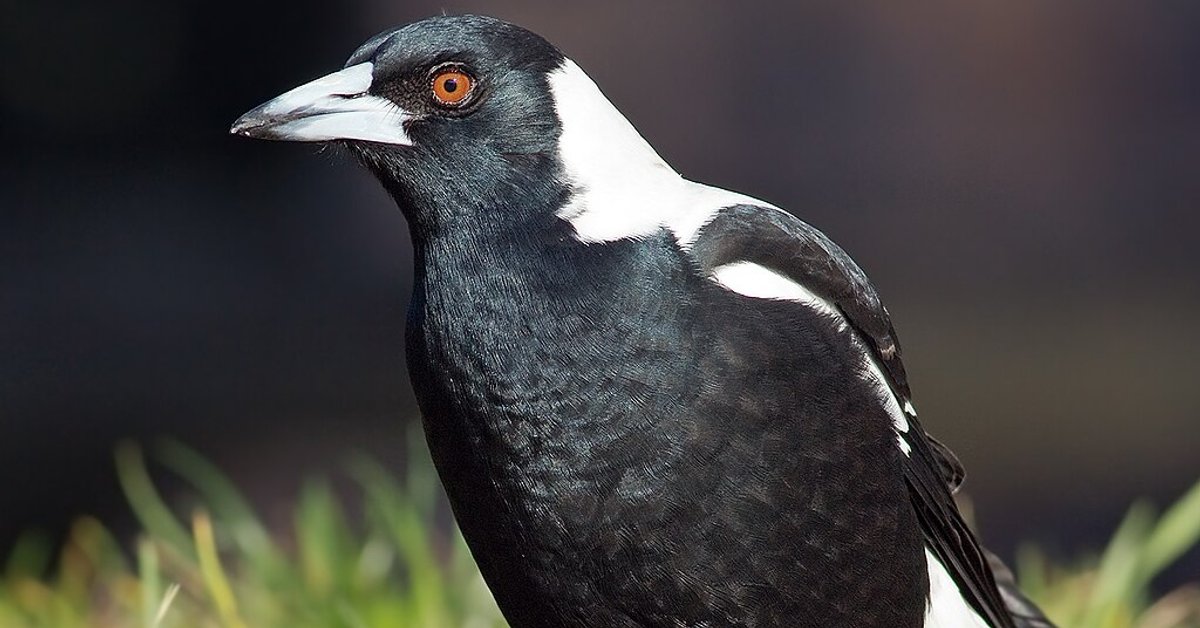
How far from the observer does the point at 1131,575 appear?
2.86 meters

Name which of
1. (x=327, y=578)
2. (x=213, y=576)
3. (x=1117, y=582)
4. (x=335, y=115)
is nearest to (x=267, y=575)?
(x=327, y=578)

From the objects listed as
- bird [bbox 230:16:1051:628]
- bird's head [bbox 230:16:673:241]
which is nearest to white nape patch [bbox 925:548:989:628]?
bird [bbox 230:16:1051:628]

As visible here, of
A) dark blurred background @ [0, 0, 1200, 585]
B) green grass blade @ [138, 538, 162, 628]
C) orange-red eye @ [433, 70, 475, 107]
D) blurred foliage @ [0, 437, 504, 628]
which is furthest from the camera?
dark blurred background @ [0, 0, 1200, 585]

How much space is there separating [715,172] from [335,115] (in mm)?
3906

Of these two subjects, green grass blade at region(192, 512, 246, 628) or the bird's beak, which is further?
green grass blade at region(192, 512, 246, 628)

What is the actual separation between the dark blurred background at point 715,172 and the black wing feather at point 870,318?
2.91 meters

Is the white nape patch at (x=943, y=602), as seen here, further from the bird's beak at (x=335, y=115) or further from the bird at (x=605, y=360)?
the bird's beak at (x=335, y=115)

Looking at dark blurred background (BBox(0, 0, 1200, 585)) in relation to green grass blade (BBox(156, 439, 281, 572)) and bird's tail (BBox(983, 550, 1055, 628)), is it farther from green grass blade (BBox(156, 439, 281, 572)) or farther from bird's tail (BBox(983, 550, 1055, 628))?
bird's tail (BBox(983, 550, 1055, 628))

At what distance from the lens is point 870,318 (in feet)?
7.20

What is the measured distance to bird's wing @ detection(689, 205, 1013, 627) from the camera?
204 cm

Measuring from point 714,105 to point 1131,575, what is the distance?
3.31m

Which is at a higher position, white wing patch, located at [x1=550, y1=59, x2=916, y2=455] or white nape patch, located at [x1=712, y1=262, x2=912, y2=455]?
white wing patch, located at [x1=550, y1=59, x2=916, y2=455]

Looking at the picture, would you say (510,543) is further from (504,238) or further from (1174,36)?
(1174,36)

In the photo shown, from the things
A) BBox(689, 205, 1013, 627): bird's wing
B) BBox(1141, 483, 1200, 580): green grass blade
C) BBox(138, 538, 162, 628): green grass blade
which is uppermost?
BBox(689, 205, 1013, 627): bird's wing
